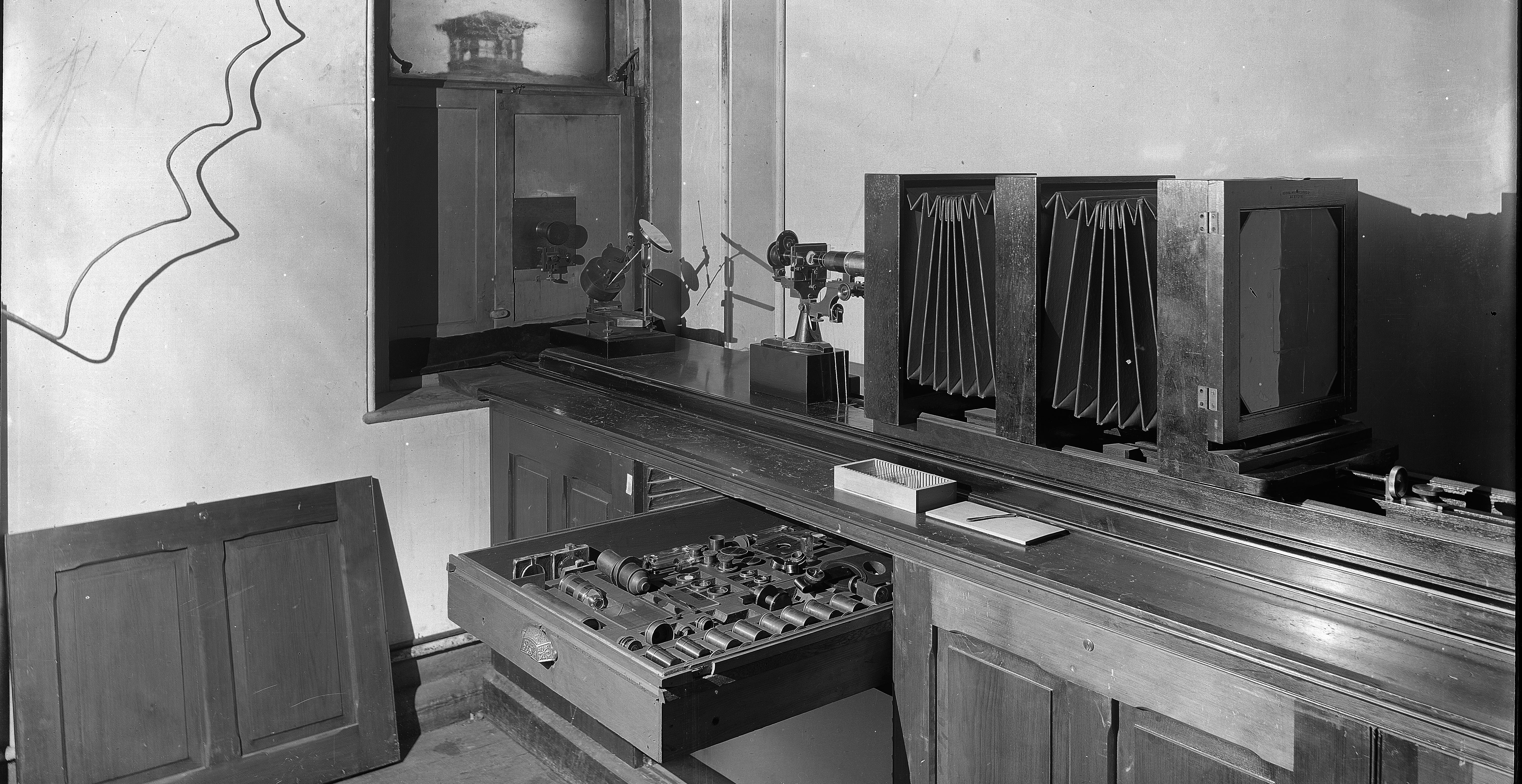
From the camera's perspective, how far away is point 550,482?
3055 millimetres

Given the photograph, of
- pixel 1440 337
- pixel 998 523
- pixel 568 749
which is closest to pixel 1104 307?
pixel 998 523

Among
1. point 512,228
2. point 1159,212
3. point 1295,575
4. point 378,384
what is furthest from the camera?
point 512,228

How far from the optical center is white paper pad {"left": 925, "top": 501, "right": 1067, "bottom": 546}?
1833 millimetres

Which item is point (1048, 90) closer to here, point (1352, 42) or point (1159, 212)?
point (1352, 42)

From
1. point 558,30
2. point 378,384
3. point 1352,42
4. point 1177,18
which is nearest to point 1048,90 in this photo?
point 1177,18

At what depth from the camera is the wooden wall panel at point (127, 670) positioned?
2781mm

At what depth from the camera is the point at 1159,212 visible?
69.7 inches

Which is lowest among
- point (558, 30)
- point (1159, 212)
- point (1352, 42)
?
point (1159, 212)

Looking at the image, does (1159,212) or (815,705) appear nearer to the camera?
(1159,212)

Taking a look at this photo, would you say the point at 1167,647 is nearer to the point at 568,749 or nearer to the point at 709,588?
the point at 709,588

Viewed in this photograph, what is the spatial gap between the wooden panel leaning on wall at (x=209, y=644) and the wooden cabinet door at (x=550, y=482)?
1.12ft

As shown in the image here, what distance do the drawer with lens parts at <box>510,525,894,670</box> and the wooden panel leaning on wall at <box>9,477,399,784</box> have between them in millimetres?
1010

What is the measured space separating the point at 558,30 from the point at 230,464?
153 cm

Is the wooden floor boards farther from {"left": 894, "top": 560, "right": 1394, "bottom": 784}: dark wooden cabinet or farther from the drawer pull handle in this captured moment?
{"left": 894, "top": 560, "right": 1394, "bottom": 784}: dark wooden cabinet
